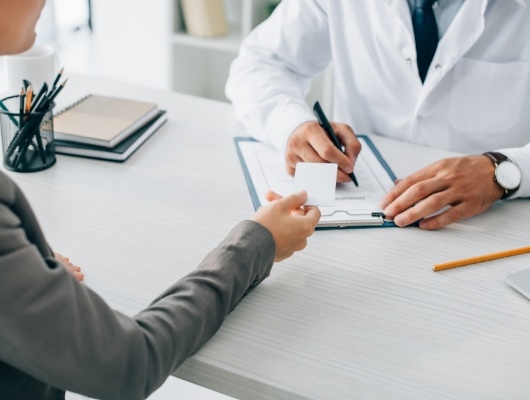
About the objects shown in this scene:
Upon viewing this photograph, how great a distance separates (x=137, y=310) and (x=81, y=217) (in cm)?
27

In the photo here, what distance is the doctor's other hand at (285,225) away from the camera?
919 mm

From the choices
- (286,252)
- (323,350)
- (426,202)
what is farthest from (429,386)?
(426,202)

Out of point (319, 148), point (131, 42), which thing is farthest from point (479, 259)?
point (131, 42)

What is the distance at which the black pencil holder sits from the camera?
1141 millimetres

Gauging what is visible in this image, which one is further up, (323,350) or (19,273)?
(19,273)

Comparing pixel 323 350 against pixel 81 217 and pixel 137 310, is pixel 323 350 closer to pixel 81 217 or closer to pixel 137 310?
pixel 137 310

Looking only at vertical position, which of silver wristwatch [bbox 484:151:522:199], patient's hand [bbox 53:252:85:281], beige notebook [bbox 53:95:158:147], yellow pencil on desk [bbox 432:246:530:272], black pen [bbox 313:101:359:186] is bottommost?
patient's hand [bbox 53:252:85:281]

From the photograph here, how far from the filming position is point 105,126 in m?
1.30

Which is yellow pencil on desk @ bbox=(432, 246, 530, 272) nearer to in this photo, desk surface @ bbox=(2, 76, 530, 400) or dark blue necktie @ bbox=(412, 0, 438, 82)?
desk surface @ bbox=(2, 76, 530, 400)

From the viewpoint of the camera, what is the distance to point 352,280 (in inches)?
37.2

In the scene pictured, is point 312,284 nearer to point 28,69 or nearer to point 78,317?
point 78,317

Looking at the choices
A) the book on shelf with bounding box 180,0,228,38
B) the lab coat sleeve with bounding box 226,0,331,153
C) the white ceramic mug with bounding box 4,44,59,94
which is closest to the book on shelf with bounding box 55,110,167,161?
the white ceramic mug with bounding box 4,44,59,94

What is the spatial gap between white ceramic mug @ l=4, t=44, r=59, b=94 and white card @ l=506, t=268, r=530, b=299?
3.07ft

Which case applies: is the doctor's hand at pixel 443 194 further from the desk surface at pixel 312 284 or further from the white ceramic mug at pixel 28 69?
the white ceramic mug at pixel 28 69
